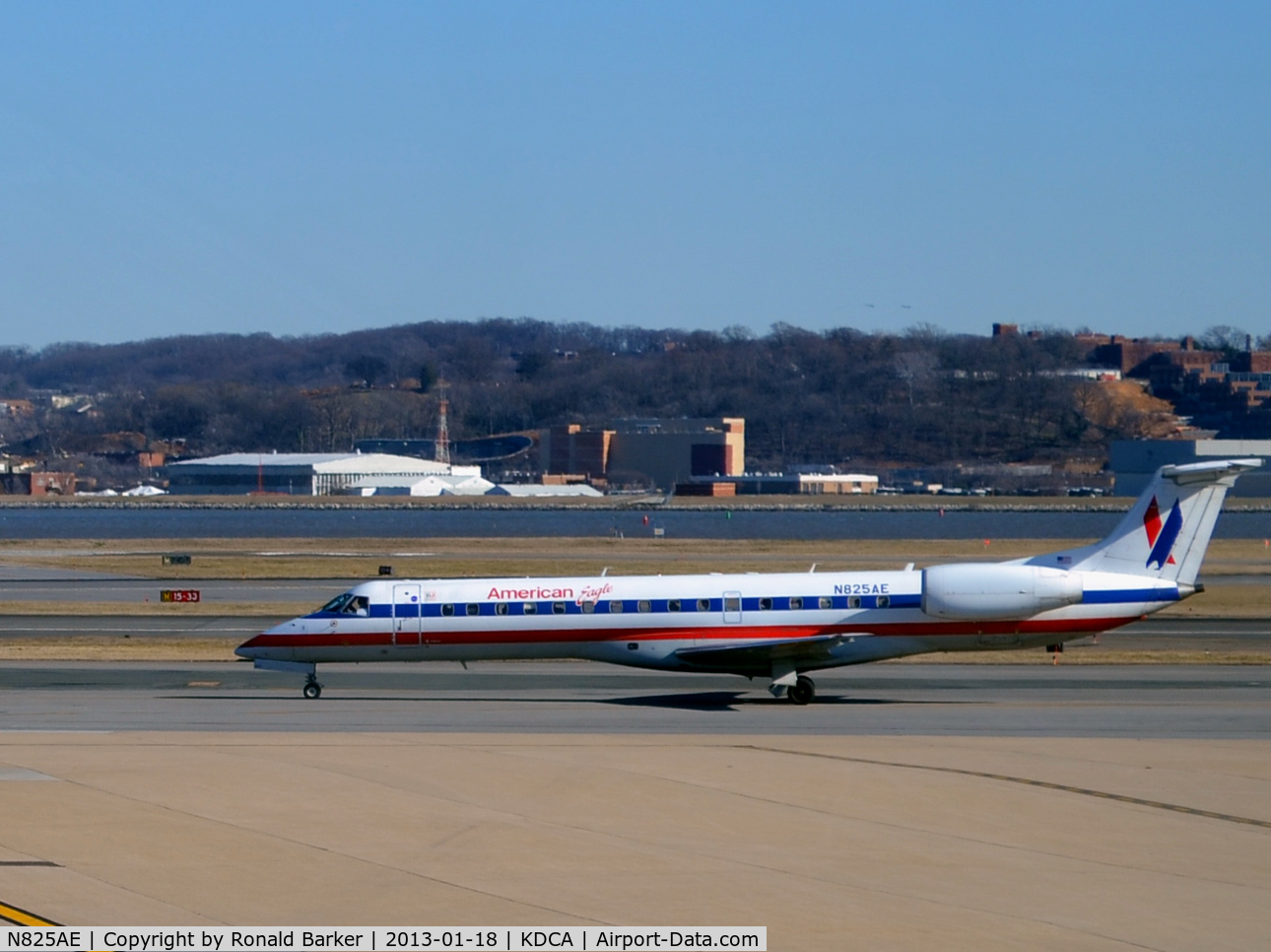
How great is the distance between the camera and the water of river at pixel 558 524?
398ft

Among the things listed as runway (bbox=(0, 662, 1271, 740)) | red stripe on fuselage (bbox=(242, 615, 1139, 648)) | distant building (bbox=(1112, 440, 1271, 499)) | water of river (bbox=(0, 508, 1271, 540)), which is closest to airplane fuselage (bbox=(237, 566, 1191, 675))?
red stripe on fuselage (bbox=(242, 615, 1139, 648))

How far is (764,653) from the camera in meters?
31.7

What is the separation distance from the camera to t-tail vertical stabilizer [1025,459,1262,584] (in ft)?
106

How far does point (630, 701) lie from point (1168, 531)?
471 inches

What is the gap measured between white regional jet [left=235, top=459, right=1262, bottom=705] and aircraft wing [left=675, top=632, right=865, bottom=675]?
0.11 feet

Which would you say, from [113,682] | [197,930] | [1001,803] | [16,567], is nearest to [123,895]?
[197,930]

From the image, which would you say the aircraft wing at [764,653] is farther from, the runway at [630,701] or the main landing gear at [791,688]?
the runway at [630,701]

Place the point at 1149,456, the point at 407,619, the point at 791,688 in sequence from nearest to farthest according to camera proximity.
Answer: the point at 791,688
the point at 407,619
the point at 1149,456

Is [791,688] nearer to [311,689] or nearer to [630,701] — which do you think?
[630,701]

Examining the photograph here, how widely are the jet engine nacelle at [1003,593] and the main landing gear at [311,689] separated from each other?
13282mm

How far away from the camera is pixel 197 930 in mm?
14844

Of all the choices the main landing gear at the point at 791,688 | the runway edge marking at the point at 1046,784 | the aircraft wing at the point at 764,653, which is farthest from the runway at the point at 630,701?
the runway edge marking at the point at 1046,784

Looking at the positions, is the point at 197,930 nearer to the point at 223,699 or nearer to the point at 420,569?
the point at 223,699

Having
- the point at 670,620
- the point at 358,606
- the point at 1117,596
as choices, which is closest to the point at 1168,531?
the point at 1117,596
